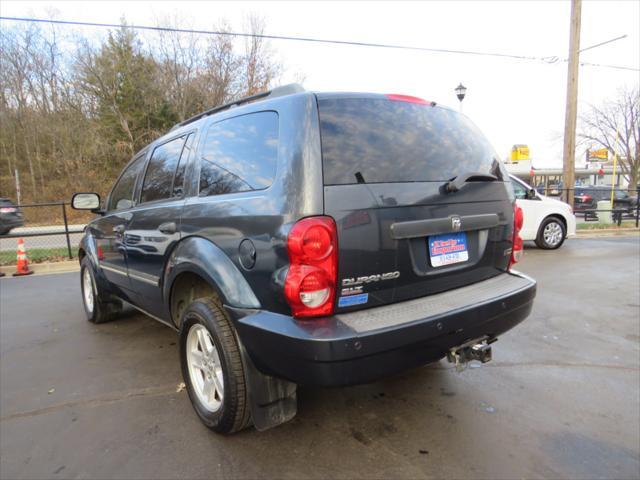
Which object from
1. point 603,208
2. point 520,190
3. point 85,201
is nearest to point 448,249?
point 85,201

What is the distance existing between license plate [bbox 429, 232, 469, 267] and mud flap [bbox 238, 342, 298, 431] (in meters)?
1.06

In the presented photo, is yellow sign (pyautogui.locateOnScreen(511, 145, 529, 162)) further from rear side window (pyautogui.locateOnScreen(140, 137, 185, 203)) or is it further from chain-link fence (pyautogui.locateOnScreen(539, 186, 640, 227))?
rear side window (pyautogui.locateOnScreen(140, 137, 185, 203))

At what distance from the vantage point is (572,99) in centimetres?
1323

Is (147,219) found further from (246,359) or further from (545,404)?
(545,404)

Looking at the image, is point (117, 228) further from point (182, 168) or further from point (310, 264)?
point (310, 264)

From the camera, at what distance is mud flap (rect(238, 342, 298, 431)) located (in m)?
2.13

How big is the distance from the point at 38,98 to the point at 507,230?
2957 cm

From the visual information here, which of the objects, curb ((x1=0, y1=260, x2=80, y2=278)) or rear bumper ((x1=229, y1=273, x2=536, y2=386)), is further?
curb ((x1=0, y1=260, x2=80, y2=278))

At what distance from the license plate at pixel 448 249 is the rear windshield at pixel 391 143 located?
0.34m

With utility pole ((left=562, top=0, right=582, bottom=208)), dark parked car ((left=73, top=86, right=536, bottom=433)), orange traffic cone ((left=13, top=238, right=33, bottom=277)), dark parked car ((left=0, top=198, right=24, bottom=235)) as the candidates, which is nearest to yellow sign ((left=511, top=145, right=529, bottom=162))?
utility pole ((left=562, top=0, right=582, bottom=208))

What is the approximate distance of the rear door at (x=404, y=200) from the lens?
1.98 metres

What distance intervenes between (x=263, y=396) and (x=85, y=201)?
332 centimetres

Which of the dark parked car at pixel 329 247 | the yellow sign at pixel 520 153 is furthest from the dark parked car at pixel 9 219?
the yellow sign at pixel 520 153

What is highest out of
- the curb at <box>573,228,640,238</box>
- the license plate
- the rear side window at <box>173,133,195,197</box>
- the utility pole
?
the utility pole
